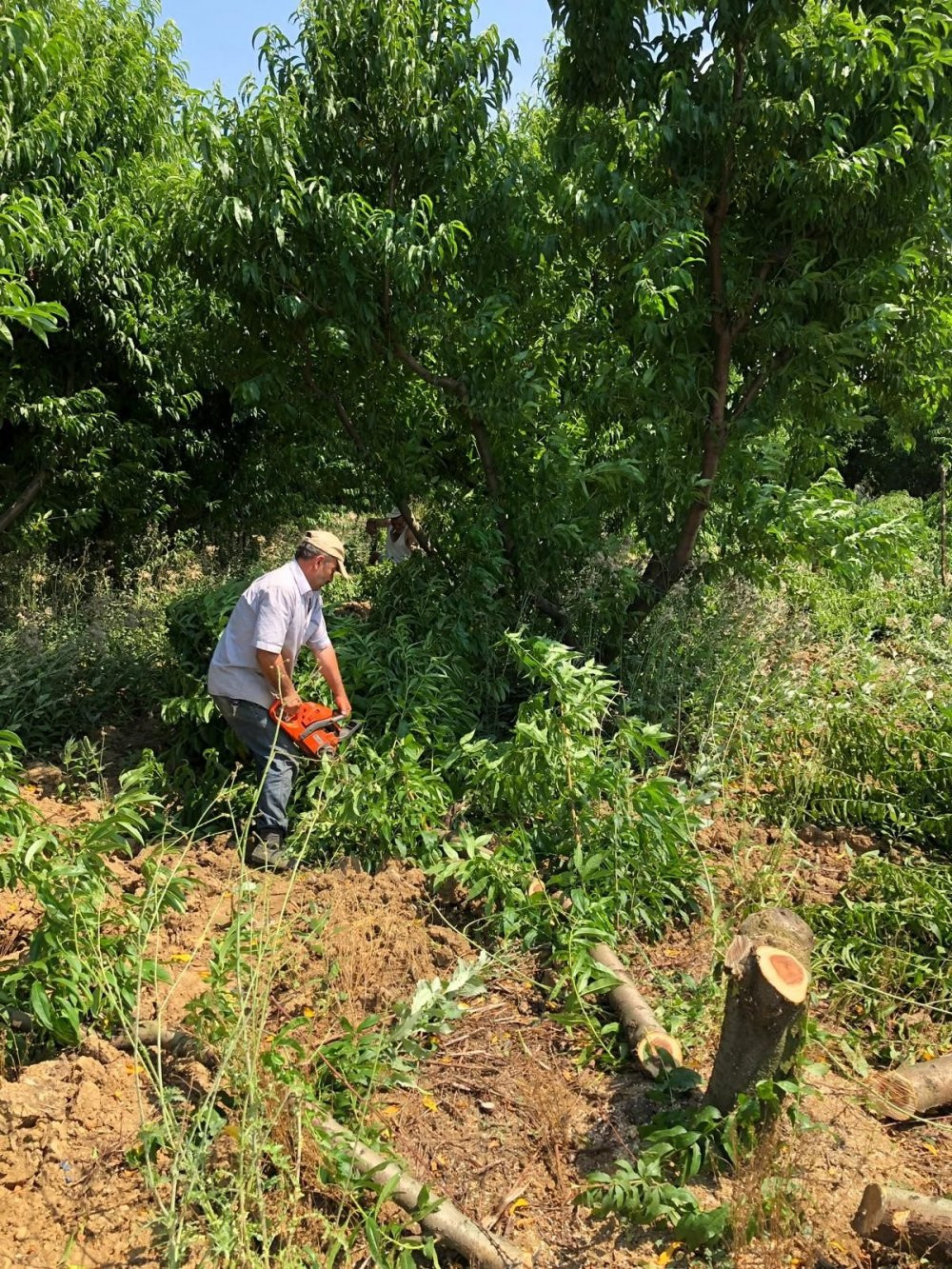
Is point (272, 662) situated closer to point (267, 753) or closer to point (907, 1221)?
point (267, 753)

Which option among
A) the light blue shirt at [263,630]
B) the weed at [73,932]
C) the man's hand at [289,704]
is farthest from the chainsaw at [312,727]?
the weed at [73,932]

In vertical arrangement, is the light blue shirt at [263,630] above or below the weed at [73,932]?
above

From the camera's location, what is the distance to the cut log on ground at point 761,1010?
101 inches

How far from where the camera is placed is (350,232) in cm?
530

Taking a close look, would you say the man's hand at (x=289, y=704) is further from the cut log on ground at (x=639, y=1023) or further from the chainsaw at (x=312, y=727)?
the cut log on ground at (x=639, y=1023)

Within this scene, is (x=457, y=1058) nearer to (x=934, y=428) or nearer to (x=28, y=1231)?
(x=28, y=1231)

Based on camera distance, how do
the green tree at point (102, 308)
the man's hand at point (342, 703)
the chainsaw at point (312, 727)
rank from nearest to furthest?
the chainsaw at point (312, 727)
the man's hand at point (342, 703)
the green tree at point (102, 308)

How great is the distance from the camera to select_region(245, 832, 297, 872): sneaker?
4312 mm

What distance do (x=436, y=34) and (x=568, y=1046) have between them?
5570 millimetres

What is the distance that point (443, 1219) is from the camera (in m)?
2.45

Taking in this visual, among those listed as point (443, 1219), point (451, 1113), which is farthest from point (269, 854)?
point (443, 1219)

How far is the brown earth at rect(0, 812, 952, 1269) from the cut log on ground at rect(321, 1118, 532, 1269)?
116 mm

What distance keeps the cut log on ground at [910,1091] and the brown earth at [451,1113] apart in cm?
6

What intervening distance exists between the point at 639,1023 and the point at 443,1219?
1.04 metres
